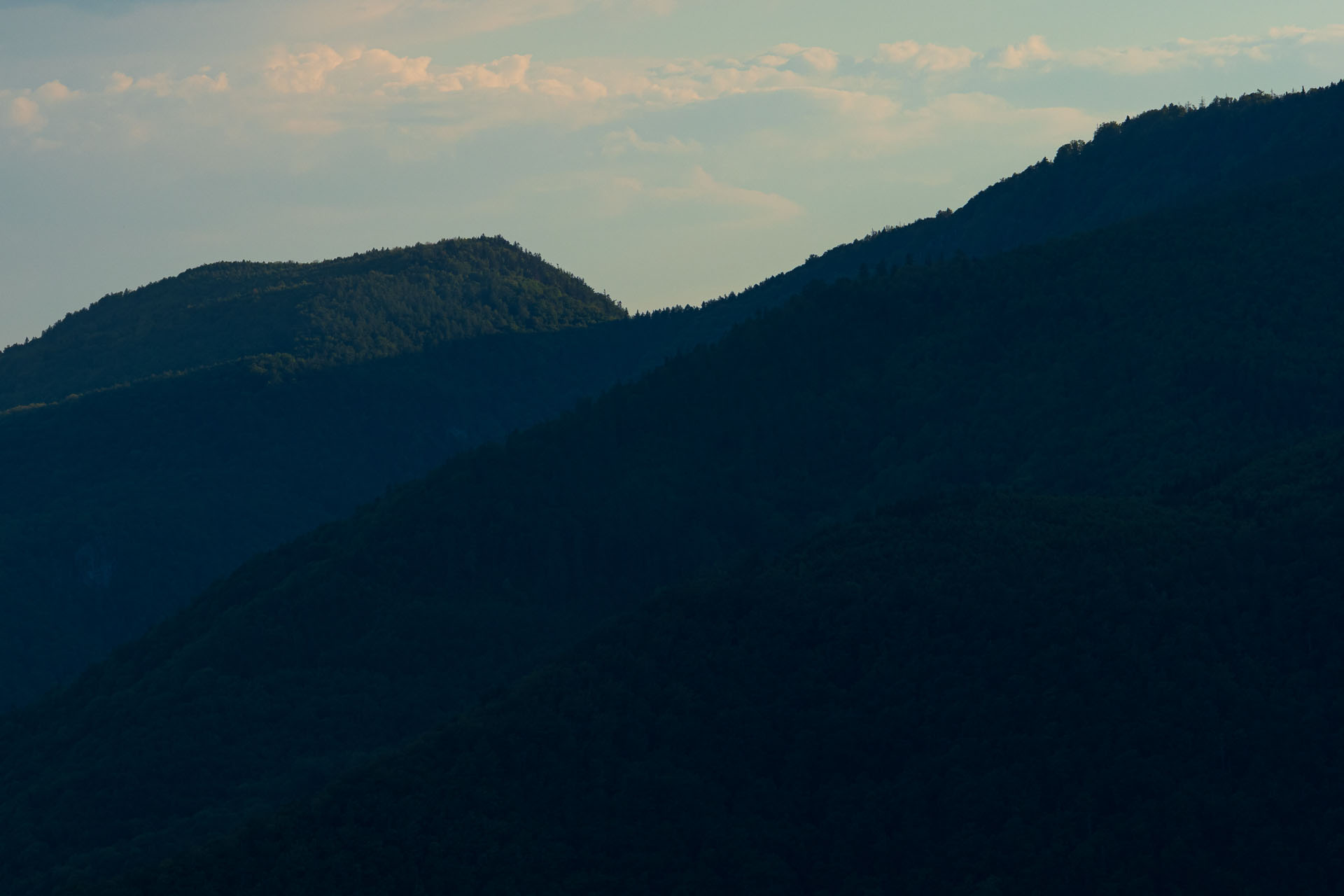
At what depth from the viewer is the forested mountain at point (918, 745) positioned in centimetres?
11544

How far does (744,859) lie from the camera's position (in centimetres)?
11919

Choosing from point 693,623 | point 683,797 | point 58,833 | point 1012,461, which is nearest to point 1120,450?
point 1012,461

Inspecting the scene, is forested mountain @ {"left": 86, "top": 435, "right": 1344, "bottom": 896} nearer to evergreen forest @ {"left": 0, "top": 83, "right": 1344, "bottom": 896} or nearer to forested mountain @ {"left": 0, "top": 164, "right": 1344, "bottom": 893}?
evergreen forest @ {"left": 0, "top": 83, "right": 1344, "bottom": 896}

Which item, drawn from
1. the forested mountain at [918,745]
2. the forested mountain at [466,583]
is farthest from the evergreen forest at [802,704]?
the forested mountain at [466,583]

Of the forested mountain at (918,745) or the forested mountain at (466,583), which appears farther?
the forested mountain at (466,583)

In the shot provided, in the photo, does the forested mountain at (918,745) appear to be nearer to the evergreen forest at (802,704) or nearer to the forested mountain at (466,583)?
the evergreen forest at (802,704)

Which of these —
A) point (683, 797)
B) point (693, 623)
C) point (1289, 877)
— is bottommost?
point (1289, 877)

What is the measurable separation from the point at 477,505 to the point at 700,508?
22849mm

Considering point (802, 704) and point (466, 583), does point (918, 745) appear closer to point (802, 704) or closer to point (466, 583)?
point (802, 704)

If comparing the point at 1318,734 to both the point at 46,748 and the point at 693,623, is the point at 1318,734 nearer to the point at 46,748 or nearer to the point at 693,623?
the point at 693,623

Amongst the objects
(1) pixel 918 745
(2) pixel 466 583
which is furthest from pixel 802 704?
(2) pixel 466 583

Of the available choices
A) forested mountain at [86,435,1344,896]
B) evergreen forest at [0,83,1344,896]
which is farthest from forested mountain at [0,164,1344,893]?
forested mountain at [86,435,1344,896]

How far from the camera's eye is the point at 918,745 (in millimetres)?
126688

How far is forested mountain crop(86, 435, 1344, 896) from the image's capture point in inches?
4545
